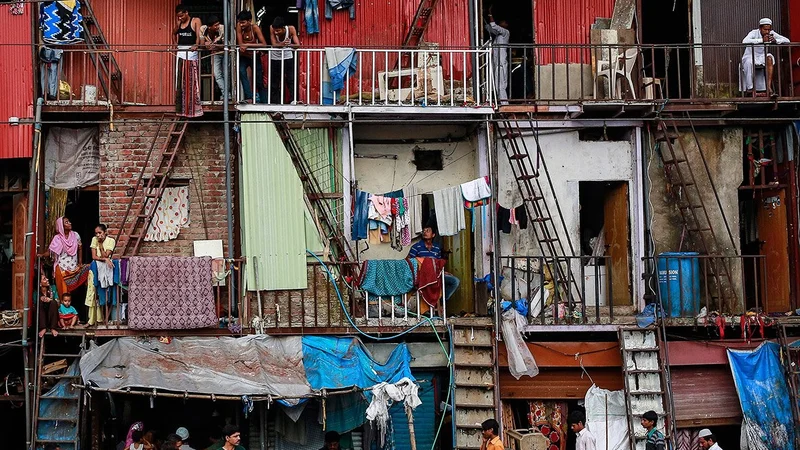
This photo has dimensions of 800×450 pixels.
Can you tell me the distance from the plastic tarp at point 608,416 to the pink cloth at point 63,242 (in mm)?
8119

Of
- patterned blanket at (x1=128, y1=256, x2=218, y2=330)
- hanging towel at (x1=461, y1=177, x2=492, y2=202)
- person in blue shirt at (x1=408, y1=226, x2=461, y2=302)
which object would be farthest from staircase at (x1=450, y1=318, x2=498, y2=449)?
patterned blanket at (x1=128, y1=256, x2=218, y2=330)

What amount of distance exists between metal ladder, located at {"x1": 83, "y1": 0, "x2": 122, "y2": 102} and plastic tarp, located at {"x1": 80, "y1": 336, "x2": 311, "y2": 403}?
4.14 meters

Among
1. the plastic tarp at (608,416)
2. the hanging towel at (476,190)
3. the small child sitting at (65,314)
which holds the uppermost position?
the hanging towel at (476,190)

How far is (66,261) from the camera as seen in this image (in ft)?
54.1

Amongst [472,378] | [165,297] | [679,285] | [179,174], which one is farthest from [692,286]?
[179,174]

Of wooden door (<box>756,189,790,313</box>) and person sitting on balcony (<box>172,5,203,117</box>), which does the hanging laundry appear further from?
wooden door (<box>756,189,790,313</box>)

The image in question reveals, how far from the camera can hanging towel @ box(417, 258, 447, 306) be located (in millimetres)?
16641

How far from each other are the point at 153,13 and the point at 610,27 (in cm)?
763

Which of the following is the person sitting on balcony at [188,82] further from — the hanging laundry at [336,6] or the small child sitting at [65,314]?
the small child sitting at [65,314]

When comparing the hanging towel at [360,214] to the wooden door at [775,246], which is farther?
the wooden door at [775,246]

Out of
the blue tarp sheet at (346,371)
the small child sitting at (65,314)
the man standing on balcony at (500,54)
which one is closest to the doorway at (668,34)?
the man standing on balcony at (500,54)

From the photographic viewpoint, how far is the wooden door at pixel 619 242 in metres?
18.1

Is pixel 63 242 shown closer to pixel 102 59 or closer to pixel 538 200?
pixel 102 59

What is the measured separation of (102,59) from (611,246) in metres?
8.94
